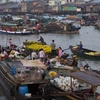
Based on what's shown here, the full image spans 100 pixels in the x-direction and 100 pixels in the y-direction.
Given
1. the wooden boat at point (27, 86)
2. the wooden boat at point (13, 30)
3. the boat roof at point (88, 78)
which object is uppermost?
the boat roof at point (88, 78)

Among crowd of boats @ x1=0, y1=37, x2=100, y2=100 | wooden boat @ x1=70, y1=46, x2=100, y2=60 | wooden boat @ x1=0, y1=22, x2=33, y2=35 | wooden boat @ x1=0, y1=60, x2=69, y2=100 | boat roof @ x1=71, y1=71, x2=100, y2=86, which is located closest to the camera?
boat roof @ x1=71, y1=71, x2=100, y2=86

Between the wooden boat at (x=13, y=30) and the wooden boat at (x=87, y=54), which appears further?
the wooden boat at (x=13, y=30)

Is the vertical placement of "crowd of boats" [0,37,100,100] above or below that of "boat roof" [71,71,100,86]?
below

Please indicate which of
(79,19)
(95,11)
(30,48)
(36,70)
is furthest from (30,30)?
(95,11)

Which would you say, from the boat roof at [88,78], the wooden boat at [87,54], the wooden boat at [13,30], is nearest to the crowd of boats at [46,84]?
the boat roof at [88,78]

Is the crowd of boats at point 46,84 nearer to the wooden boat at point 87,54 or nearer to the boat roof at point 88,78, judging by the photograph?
the boat roof at point 88,78

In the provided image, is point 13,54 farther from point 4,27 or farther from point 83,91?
point 4,27

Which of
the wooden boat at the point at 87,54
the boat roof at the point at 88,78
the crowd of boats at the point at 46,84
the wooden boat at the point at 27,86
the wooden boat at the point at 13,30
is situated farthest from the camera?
the wooden boat at the point at 13,30

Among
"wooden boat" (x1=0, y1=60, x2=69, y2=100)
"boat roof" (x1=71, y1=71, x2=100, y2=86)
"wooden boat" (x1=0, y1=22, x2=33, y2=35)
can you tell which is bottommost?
"wooden boat" (x1=0, y1=22, x2=33, y2=35)

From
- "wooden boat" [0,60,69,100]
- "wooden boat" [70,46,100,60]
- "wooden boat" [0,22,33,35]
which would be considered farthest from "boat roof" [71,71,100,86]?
"wooden boat" [0,22,33,35]

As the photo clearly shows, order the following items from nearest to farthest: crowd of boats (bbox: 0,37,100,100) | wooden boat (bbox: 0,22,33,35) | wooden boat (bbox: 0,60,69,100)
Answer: crowd of boats (bbox: 0,37,100,100), wooden boat (bbox: 0,60,69,100), wooden boat (bbox: 0,22,33,35)

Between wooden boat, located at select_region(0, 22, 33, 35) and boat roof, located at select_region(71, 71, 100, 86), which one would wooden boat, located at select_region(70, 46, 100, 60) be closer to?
boat roof, located at select_region(71, 71, 100, 86)

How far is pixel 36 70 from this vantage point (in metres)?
9.18

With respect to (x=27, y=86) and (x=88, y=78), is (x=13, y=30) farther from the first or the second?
(x=88, y=78)
